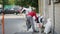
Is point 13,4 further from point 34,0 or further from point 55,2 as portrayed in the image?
point 55,2

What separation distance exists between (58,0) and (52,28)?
1902 mm

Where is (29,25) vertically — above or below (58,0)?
below

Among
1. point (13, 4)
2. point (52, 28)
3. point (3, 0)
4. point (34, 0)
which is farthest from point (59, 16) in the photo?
point (13, 4)

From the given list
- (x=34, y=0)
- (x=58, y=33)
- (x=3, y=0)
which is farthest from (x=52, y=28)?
(x=3, y=0)

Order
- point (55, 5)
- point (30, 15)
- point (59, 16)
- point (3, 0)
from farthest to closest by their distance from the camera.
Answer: point (3, 0), point (30, 15), point (55, 5), point (59, 16)

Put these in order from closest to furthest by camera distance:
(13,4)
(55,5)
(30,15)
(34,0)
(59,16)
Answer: (59,16)
(55,5)
(30,15)
(34,0)
(13,4)

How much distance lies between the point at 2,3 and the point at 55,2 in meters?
28.3

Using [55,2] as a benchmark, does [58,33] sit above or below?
below

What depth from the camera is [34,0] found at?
36375 millimetres

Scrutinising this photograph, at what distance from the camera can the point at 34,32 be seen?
1440 centimetres

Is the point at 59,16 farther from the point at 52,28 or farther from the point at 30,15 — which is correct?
the point at 30,15

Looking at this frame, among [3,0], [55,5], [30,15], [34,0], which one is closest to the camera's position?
[55,5]

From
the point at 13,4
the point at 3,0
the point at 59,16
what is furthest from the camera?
the point at 13,4

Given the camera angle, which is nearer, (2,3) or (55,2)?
(55,2)
